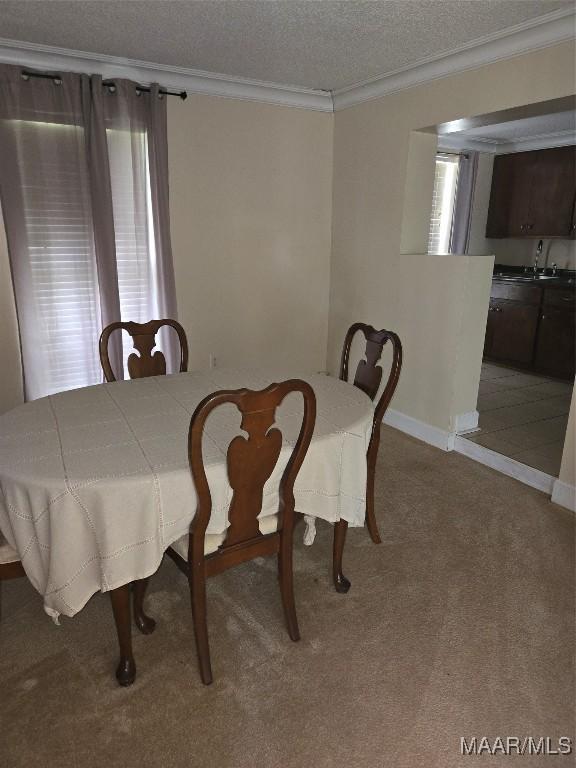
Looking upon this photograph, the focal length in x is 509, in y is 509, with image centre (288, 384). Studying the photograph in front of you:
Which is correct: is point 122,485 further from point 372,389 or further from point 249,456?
point 372,389

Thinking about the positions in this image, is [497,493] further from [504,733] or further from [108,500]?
[108,500]

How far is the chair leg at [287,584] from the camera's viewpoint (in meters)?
1.78

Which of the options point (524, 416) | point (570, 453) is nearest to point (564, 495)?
point (570, 453)

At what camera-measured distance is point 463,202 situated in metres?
5.45

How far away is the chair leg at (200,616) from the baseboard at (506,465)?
2117 mm

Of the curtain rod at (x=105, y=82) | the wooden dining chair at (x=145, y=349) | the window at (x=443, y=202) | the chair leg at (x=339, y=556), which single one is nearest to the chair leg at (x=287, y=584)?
the chair leg at (x=339, y=556)

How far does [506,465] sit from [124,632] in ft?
7.99

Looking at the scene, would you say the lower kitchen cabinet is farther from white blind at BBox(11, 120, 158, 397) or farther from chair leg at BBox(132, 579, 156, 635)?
chair leg at BBox(132, 579, 156, 635)

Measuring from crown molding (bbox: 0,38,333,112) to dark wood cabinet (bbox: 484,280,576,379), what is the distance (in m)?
2.62

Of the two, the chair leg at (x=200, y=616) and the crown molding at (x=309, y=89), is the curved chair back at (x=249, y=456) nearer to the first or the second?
the chair leg at (x=200, y=616)

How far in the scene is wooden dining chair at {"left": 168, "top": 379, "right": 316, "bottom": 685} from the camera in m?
1.43

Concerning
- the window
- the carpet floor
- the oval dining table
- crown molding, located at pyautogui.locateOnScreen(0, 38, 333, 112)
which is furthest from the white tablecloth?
the window

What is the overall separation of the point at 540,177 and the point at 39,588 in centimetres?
560

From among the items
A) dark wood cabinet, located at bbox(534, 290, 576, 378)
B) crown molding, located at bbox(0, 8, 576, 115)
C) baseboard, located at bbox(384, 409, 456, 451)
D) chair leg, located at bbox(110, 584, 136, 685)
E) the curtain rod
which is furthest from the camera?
dark wood cabinet, located at bbox(534, 290, 576, 378)
